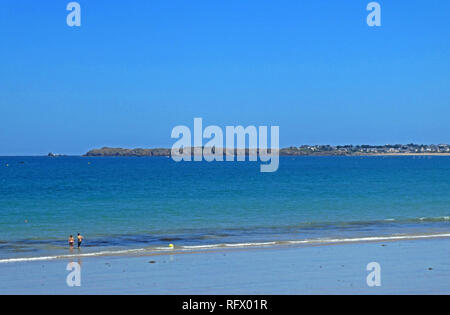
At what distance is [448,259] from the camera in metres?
26.5

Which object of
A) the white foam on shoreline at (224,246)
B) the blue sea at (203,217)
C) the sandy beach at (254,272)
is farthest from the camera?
the blue sea at (203,217)

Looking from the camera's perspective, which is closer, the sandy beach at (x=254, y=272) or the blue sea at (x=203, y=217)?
the sandy beach at (x=254, y=272)

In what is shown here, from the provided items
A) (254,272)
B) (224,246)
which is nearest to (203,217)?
(224,246)

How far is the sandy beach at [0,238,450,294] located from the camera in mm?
21156

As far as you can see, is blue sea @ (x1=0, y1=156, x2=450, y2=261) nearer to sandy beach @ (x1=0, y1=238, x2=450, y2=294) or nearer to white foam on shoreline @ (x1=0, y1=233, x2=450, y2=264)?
white foam on shoreline @ (x1=0, y1=233, x2=450, y2=264)

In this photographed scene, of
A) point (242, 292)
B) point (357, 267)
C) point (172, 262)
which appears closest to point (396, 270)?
point (357, 267)

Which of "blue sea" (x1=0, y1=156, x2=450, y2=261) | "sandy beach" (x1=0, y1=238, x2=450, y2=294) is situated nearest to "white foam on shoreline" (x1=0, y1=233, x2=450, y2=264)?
"blue sea" (x1=0, y1=156, x2=450, y2=261)

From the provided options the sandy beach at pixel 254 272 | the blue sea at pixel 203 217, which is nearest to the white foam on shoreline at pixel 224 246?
the blue sea at pixel 203 217

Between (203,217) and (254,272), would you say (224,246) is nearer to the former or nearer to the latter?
(254,272)

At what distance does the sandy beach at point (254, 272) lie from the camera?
2116 centimetres

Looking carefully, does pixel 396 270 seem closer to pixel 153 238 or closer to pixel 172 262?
pixel 172 262

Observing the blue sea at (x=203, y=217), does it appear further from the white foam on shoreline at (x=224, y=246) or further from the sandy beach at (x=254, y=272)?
the sandy beach at (x=254, y=272)
